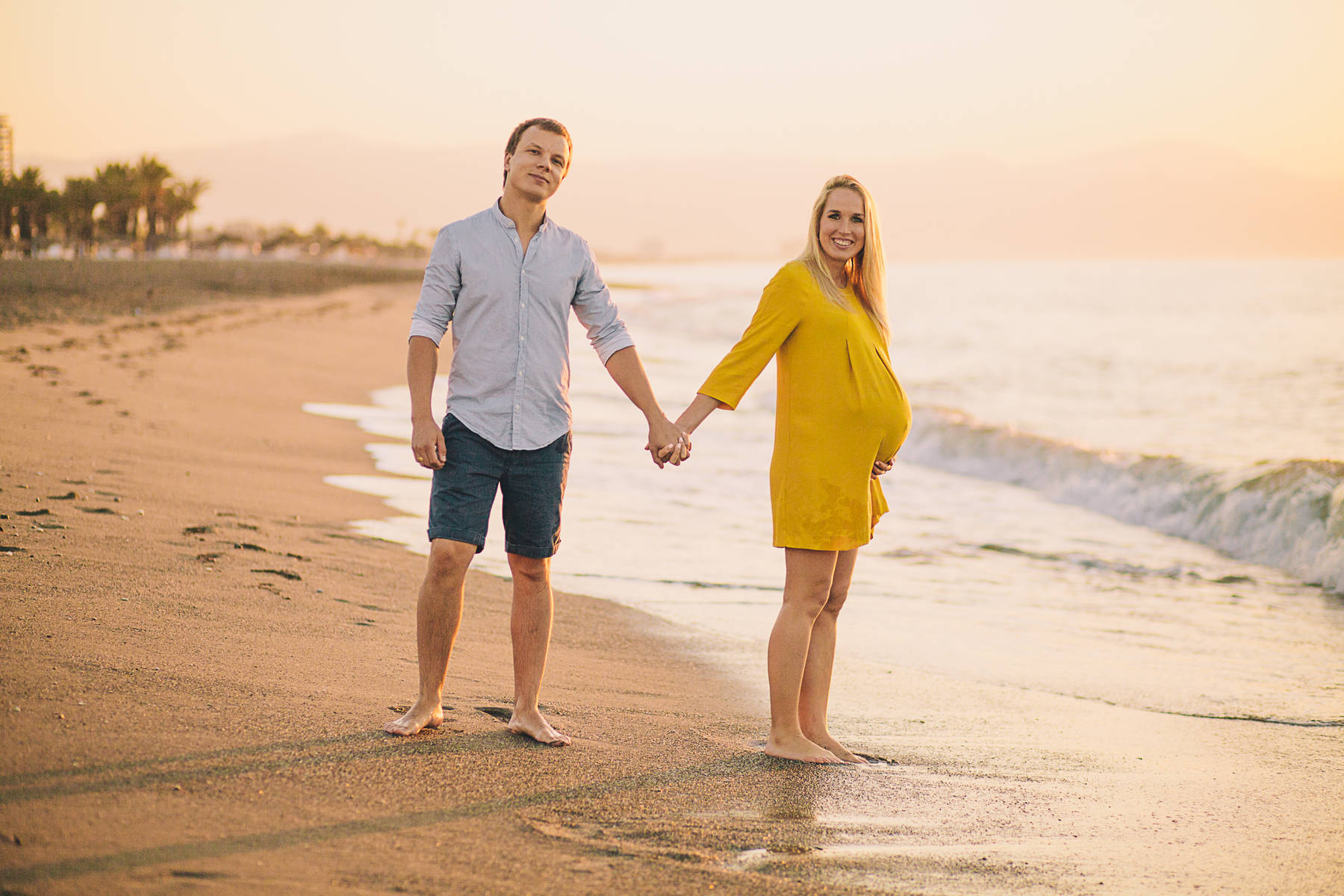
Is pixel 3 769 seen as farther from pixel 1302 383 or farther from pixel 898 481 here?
pixel 1302 383

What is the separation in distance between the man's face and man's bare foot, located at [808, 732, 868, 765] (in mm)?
2098

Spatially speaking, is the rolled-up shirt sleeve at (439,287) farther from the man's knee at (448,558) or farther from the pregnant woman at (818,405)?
the pregnant woman at (818,405)

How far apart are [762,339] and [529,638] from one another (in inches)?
50.0

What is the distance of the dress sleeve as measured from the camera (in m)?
3.56

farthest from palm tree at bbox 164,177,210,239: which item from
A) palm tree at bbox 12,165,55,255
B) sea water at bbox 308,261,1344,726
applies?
sea water at bbox 308,261,1344,726

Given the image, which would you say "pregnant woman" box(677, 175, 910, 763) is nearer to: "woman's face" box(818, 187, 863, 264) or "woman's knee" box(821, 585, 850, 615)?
"woman's face" box(818, 187, 863, 264)

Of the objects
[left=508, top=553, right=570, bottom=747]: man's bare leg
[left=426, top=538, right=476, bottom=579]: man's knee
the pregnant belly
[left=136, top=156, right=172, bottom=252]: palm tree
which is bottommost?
[left=508, top=553, right=570, bottom=747]: man's bare leg

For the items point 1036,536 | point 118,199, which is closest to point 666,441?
point 1036,536

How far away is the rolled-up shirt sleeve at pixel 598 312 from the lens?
357cm

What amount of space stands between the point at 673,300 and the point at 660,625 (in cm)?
5558

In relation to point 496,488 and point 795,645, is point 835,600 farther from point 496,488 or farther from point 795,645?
point 496,488

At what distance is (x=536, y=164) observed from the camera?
3430 mm

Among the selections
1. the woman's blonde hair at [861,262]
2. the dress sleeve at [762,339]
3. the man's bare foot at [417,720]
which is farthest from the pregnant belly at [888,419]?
the man's bare foot at [417,720]

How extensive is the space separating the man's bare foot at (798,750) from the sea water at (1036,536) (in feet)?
4.75
